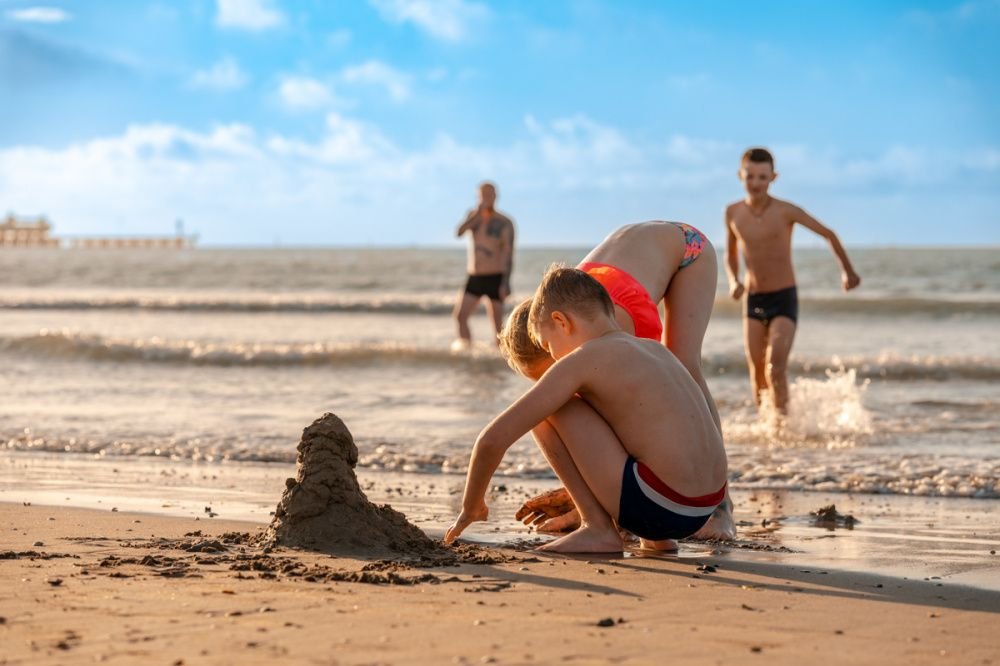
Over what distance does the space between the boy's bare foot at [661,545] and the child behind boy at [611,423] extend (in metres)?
0.29

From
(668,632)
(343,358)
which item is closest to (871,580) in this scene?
(668,632)

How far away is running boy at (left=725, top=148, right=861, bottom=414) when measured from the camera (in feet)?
27.6

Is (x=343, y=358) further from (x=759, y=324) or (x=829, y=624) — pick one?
(x=829, y=624)

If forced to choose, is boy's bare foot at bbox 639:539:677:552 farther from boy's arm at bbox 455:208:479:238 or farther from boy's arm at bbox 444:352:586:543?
boy's arm at bbox 455:208:479:238

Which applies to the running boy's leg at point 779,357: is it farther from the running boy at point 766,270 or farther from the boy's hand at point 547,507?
the boy's hand at point 547,507

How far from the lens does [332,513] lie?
Answer: 164 inches

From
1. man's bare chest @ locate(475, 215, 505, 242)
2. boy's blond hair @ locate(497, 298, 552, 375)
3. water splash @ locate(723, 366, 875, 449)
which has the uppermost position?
man's bare chest @ locate(475, 215, 505, 242)

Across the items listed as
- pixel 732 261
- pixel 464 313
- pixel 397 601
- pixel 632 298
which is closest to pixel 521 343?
pixel 632 298

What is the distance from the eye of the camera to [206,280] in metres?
36.5

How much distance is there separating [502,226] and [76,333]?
6297 mm

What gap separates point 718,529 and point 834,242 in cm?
400

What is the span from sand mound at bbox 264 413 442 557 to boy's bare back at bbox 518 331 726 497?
766 millimetres

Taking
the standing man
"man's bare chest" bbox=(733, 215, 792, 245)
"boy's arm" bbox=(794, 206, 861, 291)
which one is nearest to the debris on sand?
"boy's arm" bbox=(794, 206, 861, 291)

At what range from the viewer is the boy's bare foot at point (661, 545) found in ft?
14.3
